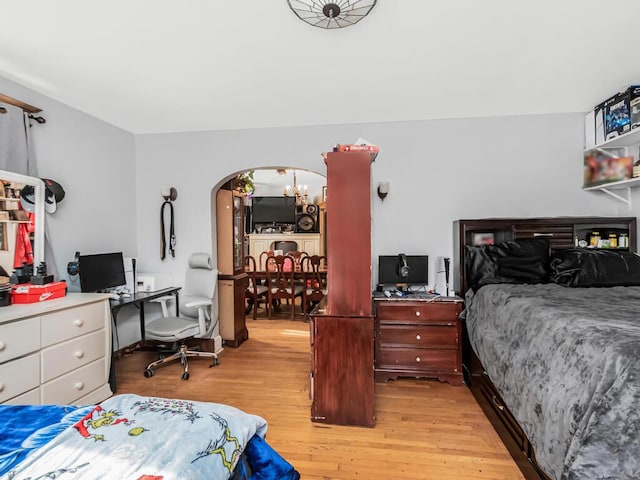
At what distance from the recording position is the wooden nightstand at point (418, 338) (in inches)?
125

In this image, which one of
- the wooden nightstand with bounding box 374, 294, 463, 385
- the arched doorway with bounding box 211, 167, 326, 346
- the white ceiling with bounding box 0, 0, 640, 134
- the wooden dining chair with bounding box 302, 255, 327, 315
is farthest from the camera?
the arched doorway with bounding box 211, 167, 326, 346

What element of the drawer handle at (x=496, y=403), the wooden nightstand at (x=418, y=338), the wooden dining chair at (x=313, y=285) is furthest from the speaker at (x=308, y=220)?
the drawer handle at (x=496, y=403)

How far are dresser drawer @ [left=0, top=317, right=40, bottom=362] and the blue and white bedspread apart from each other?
1.11 meters

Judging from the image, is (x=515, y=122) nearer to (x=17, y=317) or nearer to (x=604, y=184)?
(x=604, y=184)

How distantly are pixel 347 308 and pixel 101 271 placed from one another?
2.39m

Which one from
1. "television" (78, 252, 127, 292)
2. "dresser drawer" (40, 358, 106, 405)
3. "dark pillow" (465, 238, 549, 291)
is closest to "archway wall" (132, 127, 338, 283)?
"television" (78, 252, 127, 292)

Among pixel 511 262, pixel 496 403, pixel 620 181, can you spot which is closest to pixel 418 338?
pixel 496 403

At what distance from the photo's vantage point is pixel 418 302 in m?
3.18

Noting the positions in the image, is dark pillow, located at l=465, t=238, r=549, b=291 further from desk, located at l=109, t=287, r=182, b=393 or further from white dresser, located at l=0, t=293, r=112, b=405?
white dresser, located at l=0, t=293, r=112, b=405

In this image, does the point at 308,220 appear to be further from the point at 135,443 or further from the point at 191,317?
the point at 135,443

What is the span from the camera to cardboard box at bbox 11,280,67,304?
A: 2475 millimetres

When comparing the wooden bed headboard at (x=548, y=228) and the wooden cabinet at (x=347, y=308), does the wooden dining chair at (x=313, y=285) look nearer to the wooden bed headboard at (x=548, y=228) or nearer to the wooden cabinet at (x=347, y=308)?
the wooden bed headboard at (x=548, y=228)

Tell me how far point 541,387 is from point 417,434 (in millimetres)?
998

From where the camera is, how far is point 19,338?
84.6 inches
